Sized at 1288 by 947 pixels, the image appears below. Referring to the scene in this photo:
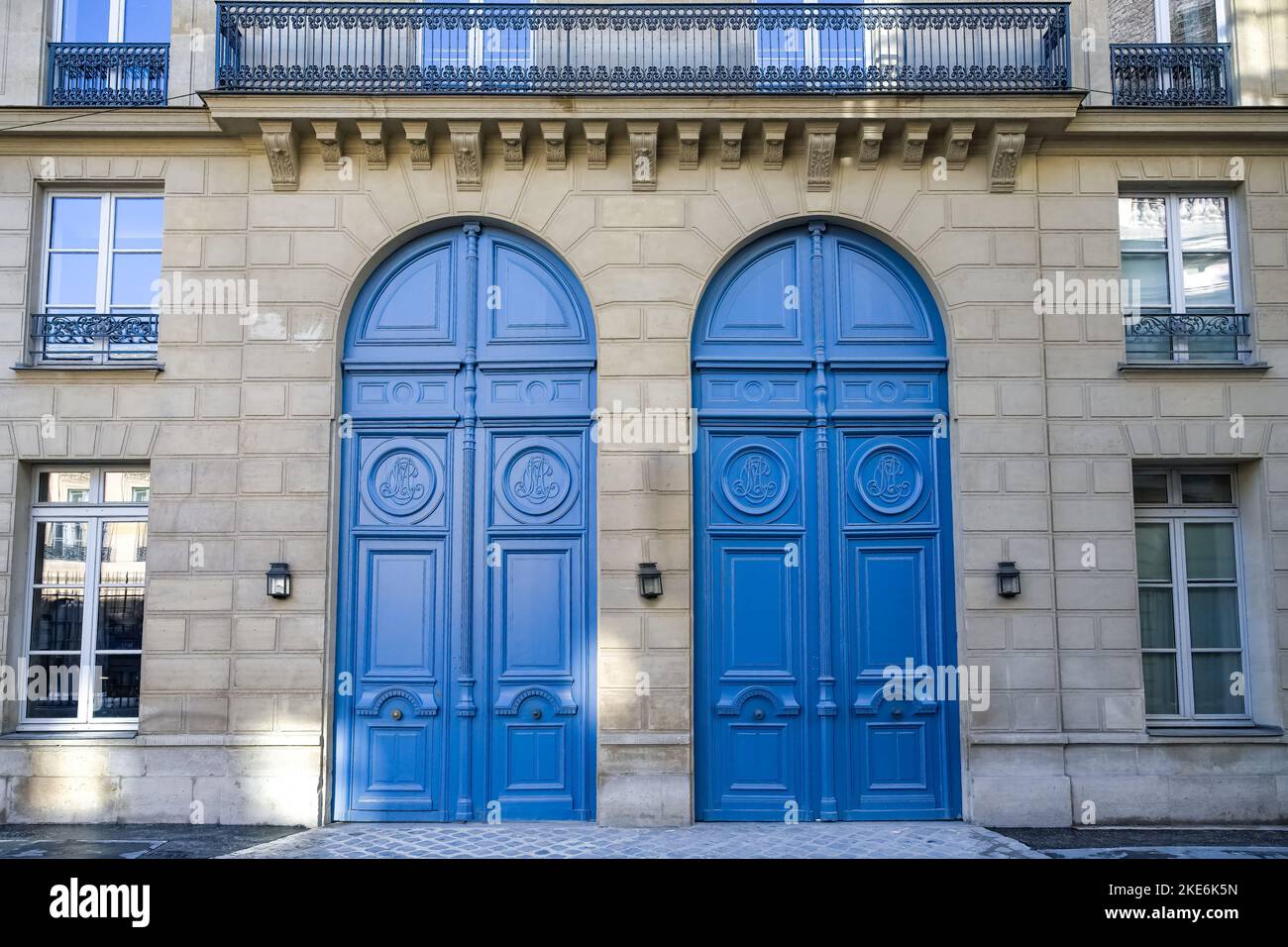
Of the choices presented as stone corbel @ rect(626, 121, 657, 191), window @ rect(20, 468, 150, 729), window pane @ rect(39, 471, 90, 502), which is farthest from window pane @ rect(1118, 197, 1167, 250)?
window pane @ rect(39, 471, 90, 502)

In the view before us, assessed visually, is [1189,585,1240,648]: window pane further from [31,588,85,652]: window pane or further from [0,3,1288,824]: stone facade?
[31,588,85,652]: window pane

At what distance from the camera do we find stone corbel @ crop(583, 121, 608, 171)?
35.0 ft

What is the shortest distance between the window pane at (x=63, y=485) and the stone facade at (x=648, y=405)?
0.54 ft

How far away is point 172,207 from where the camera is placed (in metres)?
11.0

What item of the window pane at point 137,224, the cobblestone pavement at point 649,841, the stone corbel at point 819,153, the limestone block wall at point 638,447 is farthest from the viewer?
the window pane at point 137,224

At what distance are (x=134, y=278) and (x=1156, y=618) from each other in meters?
11.4

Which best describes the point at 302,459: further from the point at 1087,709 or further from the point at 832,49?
the point at 1087,709

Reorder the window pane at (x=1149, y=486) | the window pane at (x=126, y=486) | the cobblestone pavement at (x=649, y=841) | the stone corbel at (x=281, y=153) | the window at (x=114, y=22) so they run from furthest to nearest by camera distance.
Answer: the window at (x=114, y=22) → the window pane at (x=1149, y=486) → the window pane at (x=126, y=486) → the stone corbel at (x=281, y=153) → the cobblestone pavement at (x=649, y=841)

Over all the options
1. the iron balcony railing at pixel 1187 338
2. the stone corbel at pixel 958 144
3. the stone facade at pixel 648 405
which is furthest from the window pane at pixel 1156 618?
the stone corbel at pixel 958 144

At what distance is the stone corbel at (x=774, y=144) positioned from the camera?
10.7 metres

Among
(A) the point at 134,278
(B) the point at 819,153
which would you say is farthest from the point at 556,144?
(A) the point at 134,278

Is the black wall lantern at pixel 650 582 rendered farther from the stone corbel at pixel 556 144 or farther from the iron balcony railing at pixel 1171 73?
the iron balcony railing at pixel 1171 73

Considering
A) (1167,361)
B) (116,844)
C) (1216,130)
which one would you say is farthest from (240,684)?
(1216,130)

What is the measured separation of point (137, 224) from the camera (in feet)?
36.8
